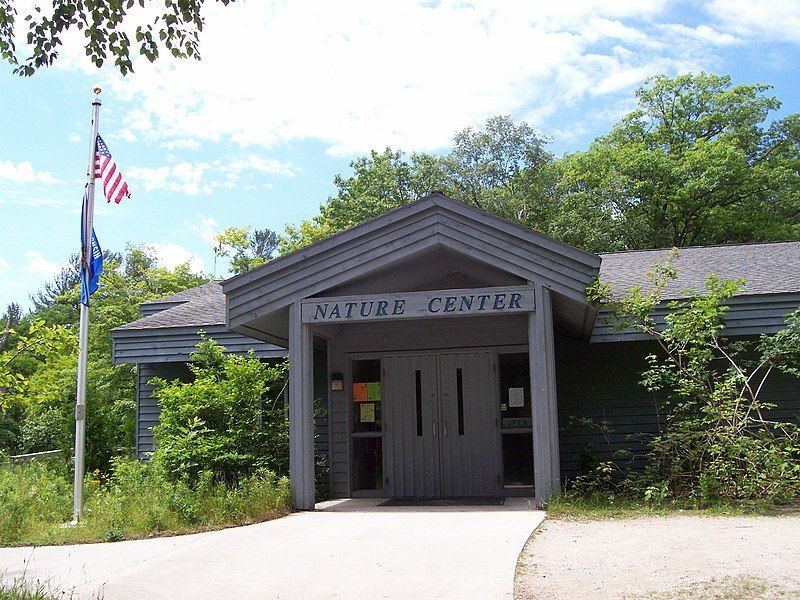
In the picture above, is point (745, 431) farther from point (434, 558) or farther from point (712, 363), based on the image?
point (434, 558)

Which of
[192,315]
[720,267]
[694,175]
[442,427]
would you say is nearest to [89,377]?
[192,315]

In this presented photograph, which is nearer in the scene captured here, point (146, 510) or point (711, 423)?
point (146, 510)

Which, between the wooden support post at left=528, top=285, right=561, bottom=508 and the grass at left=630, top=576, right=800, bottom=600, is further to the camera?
the wooden support post at left=528, top=285, right=561, bottom=508

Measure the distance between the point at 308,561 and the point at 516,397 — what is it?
659 centimetres

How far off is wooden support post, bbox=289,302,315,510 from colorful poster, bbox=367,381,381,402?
2641 millimetres

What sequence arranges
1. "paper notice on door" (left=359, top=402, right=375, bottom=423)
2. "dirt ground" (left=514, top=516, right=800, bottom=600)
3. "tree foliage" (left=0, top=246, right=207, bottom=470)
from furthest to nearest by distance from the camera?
"tree foliage" (left=0, top=246, right=207, bottom=470) < "paper notice on door" (left=359, top=402, right=375, bottom=423) < "dirt ground" (left=514, top=516, right=800, bottom=600)

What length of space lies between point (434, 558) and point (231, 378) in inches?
214

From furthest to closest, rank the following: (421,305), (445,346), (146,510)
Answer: (445,346), (421,305), (146,510)

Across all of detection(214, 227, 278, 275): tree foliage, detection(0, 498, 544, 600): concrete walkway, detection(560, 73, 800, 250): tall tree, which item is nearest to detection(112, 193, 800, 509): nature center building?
detection(0, 498, 544, 600): concrete walkway

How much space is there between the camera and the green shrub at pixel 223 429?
444 inches

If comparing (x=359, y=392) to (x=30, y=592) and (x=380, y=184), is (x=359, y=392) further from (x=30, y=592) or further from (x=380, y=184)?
(x=380, y=184)

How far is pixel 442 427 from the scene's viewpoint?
13.6 meters

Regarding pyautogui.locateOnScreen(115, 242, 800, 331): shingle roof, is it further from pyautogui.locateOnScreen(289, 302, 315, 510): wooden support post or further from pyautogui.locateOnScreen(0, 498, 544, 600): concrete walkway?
pyautogui.locateOnScreen(0, 498, 544, 600): concrete walkway

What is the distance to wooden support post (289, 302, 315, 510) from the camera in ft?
36.7
